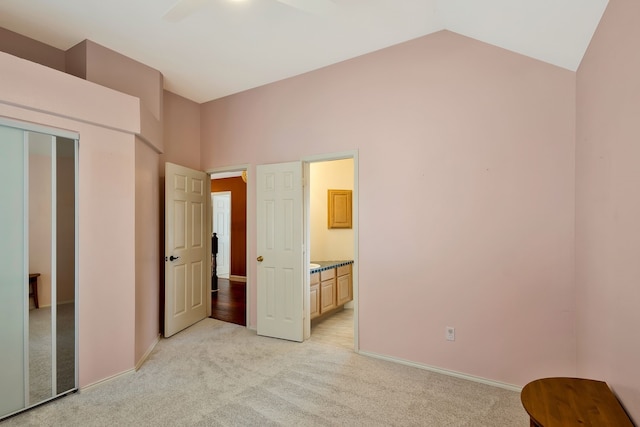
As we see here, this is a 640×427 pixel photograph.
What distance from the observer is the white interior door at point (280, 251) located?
350 centimetres

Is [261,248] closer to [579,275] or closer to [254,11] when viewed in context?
[254,11]

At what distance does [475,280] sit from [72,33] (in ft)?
13.7

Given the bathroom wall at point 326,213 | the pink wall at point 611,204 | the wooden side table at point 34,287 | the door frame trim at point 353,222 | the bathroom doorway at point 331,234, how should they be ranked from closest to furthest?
the pink wall at point 611,204 < the wooden side table at point 34,287 < the door frame trim at point 353,222 < the bathroom doorway at point 331,234 < the bathroom wall at point 326,213

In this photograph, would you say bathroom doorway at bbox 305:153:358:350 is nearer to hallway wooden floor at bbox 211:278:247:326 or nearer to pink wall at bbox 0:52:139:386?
hallway wooden floor at bbox 211:278:247:326

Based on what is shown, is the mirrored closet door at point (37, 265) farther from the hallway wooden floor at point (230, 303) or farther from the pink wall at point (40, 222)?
the hallway wooden floor at point (230, 303)

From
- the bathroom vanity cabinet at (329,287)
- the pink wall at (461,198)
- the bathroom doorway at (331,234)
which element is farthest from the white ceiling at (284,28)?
the bathroom vanity cabinet at (329,287)

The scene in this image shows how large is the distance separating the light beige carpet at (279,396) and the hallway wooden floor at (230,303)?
1222 mm

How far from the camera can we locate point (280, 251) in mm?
3623

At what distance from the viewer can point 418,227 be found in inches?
112

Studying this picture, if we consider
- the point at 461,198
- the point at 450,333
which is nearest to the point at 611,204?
the point at 461,198

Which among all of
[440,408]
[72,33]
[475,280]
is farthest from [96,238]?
[475,280]

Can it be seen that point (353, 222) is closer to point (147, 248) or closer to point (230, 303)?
point (147, 248)

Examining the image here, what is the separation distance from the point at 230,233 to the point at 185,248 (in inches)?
135

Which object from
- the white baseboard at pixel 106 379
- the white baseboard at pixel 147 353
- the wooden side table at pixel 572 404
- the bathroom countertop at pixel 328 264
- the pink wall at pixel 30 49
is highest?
the pink wall at pixel 30 49
